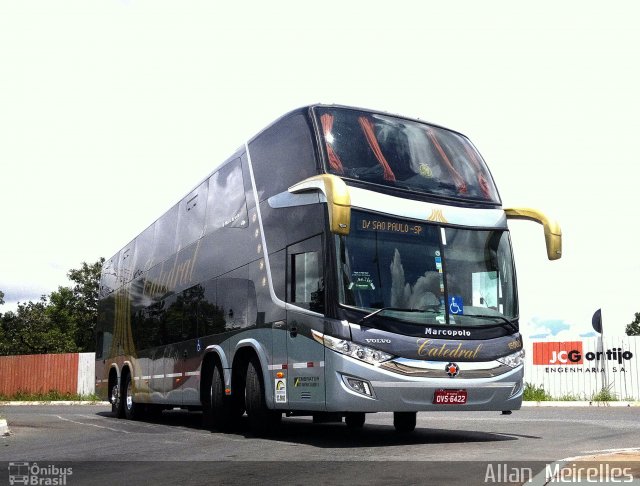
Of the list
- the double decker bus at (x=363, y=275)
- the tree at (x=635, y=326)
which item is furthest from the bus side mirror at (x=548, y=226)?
the tree at (x=635, y=326)

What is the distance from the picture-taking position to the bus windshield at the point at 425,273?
35.7ft

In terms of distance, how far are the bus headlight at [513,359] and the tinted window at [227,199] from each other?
451 cm

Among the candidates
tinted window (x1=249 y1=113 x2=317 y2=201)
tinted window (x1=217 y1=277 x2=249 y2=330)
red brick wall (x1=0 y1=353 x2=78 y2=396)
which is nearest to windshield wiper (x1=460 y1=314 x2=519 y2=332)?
tinted window (x1=249 y1=113 x2=317 y2=201)

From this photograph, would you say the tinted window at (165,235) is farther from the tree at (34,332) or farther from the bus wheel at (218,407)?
the tree at (34,332)

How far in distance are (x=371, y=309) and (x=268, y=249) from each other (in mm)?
2441

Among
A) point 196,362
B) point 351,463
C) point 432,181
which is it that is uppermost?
point 432,181

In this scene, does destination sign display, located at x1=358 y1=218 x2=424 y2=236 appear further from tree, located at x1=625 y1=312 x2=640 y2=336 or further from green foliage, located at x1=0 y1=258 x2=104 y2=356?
tree, located at x1=625 y1=312 x2=640 y2=336

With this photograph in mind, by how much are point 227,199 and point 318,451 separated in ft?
18.1

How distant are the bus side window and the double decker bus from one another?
27mm

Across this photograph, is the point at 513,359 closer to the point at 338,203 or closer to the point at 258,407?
the point at 338,203

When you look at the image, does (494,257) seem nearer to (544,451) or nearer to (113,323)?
(544,451)

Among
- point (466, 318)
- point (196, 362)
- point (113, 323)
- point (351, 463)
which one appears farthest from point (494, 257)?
point (113, 323)

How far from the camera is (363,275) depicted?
10.9 meters

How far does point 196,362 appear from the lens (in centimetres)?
1548
